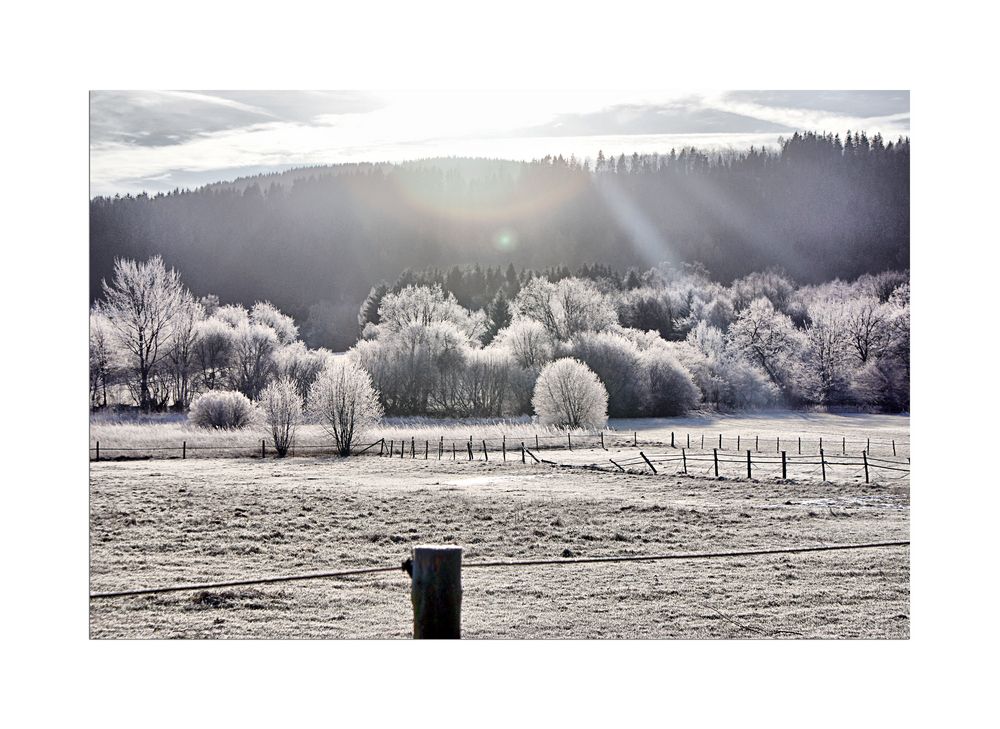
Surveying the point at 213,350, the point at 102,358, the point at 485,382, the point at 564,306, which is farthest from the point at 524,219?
the point at 102,358

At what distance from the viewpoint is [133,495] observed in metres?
6.96

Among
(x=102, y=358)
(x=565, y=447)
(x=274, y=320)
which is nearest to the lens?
(x=102, y=358)

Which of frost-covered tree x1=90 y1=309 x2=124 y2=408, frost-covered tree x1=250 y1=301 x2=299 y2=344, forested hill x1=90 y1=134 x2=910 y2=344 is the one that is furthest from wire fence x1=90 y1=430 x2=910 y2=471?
forested hill x1=90 y1=134 x2=910 y2=344

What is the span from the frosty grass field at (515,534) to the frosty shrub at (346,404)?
11.1 inches

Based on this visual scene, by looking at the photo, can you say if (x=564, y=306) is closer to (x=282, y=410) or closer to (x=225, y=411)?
(x=282, y=410)

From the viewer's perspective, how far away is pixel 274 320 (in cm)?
749

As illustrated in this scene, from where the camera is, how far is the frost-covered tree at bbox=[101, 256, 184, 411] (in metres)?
6.97

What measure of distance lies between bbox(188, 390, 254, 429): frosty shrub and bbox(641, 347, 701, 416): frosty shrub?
138 inches

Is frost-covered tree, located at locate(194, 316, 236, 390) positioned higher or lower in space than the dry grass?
higher

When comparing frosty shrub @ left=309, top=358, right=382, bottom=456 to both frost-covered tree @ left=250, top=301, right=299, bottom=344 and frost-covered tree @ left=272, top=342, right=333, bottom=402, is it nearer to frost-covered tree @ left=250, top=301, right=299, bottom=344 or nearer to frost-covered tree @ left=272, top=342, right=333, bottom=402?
frost-covered tree @ left=272, top=342, right=333, bottom=402

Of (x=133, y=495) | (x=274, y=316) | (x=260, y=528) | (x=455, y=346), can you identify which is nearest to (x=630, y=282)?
(x=455, y=346)

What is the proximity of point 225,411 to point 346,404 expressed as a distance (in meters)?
1.02
